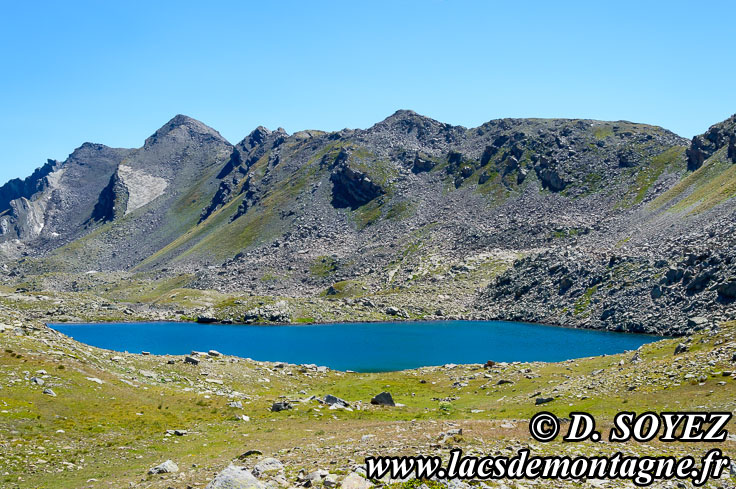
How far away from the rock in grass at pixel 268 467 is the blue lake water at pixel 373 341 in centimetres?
6677

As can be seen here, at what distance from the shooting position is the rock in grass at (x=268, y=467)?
21.0 m

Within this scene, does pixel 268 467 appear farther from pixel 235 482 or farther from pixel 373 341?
pixel 373 341

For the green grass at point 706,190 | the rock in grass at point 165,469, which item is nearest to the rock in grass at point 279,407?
the rock in grass at point 165,469

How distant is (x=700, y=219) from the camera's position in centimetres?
15162

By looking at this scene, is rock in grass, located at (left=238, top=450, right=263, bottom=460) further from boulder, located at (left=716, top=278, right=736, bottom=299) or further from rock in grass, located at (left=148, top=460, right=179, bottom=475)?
boulder, located at (left=716, top=278, right=736, bottom=299)

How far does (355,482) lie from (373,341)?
109410 mm

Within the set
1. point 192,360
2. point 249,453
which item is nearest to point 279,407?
point 249,453

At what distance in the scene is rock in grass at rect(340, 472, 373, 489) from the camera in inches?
692

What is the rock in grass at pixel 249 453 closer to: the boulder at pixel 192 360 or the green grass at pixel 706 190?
the boulder at pixel 192 360

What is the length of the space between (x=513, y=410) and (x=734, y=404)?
51.5 ft

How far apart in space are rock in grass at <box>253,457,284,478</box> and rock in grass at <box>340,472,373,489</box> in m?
4.21

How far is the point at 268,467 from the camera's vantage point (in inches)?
851

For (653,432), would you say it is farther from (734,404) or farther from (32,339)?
(32,339)

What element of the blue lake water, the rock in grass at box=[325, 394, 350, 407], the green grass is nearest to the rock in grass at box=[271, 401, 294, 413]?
the rock in grass at box=[325, 394, 350, 407]
